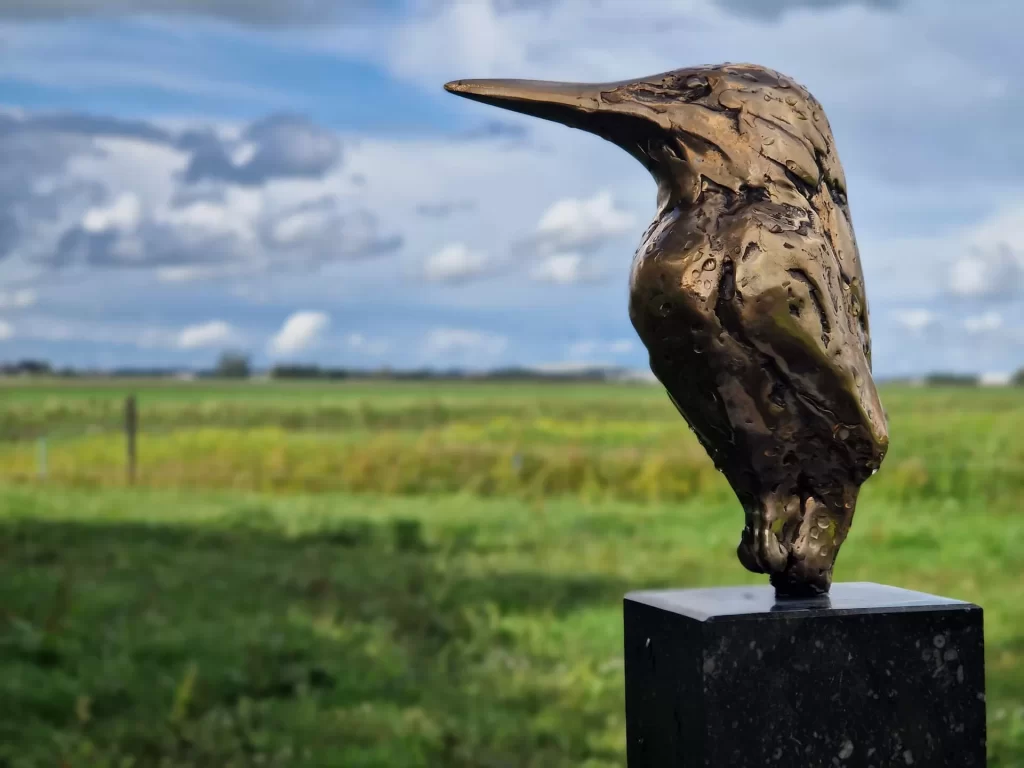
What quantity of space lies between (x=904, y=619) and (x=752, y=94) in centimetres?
158

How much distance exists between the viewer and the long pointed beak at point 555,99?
3.34m

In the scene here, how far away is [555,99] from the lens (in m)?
3.35

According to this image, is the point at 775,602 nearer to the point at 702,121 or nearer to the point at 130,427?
the point at 702,121

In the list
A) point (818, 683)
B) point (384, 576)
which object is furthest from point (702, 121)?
point (384, 576)

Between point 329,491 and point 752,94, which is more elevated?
point 752,94

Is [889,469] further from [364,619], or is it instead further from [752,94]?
[752,94]

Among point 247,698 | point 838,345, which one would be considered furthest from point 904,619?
point 247,698

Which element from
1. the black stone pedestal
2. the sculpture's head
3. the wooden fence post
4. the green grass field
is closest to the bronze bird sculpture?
the sculpture's head

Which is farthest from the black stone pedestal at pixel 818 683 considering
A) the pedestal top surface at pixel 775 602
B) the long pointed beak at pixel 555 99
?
the long pointed beak at pixel 555 99

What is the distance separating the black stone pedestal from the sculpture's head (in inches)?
48.3

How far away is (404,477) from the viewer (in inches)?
587

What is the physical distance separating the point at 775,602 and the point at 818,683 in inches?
10.7

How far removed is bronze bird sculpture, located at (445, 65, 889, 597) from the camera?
3.13 m

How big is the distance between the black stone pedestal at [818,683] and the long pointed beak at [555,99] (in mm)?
1465
